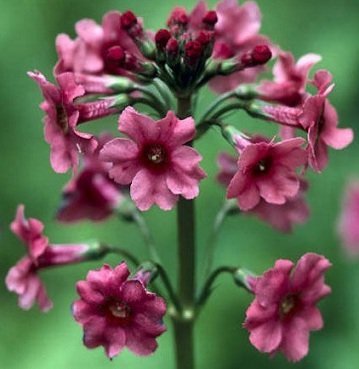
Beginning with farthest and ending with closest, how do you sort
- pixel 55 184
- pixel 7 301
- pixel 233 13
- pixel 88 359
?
1. pixel 55 184
2. pixel 7 301
3. pixel 88 359
4. pixel 233 13

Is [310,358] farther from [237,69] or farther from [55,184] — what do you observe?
[237,69]

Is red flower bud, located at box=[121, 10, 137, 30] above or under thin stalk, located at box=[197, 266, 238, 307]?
above

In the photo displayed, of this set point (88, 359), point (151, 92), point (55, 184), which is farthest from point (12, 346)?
point (151, 92)

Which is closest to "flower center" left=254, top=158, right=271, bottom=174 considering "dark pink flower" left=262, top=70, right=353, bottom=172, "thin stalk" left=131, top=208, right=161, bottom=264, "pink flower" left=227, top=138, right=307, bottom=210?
"pink flower" left=227, top=138, right=307, bottom=210

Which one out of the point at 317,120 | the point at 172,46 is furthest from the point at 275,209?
the point at 172,46

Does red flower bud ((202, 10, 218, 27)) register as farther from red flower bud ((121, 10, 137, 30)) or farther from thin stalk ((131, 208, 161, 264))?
thin stalk ((131, 208, 161, 264))

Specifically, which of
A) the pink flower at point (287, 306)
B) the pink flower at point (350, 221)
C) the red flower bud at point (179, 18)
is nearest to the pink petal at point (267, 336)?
the pink flower at point (287, 306)
